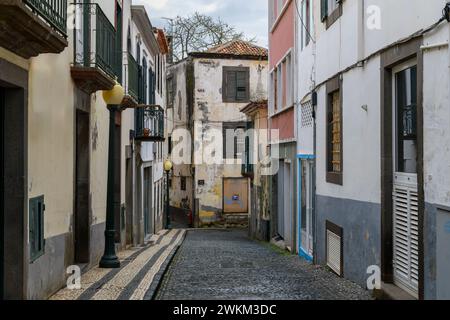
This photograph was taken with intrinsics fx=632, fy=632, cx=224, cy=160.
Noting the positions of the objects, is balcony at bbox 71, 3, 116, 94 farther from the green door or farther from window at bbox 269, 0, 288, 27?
the green door

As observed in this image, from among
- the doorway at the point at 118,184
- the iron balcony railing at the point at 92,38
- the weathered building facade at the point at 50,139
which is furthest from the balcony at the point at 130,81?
the iron balcony railing at the point at 92,38

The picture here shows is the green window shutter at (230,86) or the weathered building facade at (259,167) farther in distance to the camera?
the green window shutter at (230,86)

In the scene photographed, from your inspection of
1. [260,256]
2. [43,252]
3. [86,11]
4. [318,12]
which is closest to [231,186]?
[260,256]

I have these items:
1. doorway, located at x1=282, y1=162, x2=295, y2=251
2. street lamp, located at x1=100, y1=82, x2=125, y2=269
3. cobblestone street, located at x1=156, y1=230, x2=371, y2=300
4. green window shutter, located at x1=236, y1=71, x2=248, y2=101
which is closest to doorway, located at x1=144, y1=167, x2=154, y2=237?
doorway, located at x1=282, y1=162, x2=295, y2=251

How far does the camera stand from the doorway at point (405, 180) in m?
7.11

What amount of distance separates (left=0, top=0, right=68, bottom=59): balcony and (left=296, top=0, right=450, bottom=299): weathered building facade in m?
3.71

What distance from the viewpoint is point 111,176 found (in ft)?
33.7

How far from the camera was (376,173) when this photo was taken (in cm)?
820

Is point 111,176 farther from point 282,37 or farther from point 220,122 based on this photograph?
point 220,122

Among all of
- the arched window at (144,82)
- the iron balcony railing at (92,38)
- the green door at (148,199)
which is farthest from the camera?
the green door at (148,199)

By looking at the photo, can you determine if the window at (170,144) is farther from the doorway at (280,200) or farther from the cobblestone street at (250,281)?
the cobblestone street at (250,281)

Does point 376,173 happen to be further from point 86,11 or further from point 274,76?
point 274,76

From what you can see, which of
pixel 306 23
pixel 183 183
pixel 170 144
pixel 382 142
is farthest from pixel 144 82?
pixel 170 144
